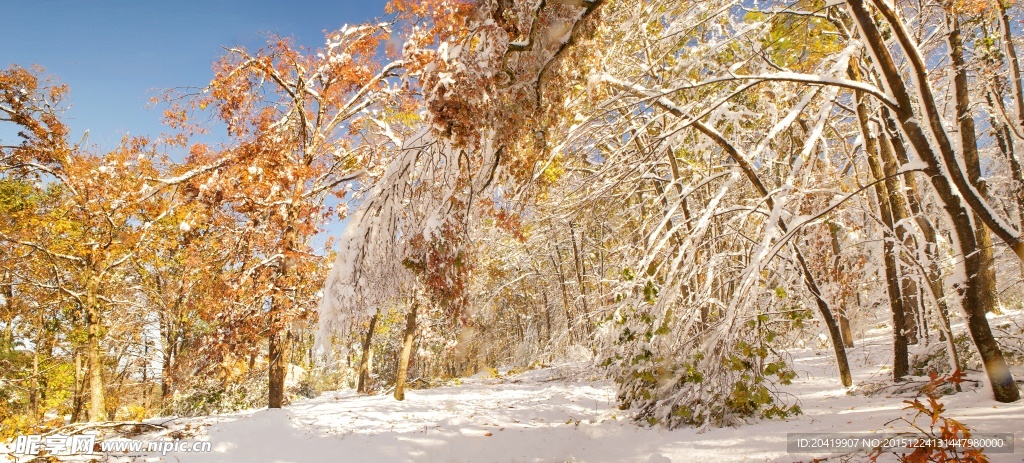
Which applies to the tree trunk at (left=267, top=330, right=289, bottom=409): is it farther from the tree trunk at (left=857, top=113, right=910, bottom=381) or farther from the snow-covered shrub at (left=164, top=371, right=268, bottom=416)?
the tree trunk at (left=857, top=113, right=910, bottom=381)

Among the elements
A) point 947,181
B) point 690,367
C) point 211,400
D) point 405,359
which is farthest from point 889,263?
point 211,400

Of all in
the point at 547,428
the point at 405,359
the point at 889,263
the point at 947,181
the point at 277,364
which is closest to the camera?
→ the point at 947,181

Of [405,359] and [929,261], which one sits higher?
[929,261]

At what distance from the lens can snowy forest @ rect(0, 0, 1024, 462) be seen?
4.24m

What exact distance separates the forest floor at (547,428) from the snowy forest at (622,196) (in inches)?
9.8

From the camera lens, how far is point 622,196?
6.61 meters

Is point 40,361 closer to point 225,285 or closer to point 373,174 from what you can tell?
point 225,285

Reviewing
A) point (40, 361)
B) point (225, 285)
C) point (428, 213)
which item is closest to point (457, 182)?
point (428, 213)

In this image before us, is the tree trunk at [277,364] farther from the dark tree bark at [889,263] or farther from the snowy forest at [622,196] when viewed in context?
the dark tree bark at [889,263]

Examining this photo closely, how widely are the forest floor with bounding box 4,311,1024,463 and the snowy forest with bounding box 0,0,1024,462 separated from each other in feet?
0.82

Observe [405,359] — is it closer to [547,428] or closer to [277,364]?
[277,364]

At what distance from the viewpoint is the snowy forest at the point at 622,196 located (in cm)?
424

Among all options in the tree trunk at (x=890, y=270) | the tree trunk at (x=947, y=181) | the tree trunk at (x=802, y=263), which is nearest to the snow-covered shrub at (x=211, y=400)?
the tree trunk at (x=802, y=263)

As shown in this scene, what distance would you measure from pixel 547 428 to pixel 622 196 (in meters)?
4.12
